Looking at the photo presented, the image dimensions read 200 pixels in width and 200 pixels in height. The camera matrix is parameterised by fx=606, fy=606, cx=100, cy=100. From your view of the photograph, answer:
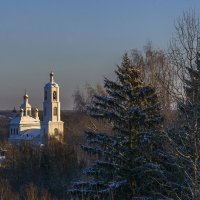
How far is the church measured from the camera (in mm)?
78500

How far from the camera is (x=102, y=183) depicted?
16.6 m

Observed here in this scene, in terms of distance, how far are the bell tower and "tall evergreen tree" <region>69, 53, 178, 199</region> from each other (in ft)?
198

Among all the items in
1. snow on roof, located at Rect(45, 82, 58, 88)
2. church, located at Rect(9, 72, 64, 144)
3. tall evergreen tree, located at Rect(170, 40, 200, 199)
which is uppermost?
snow on roof, located at Rect(45, 82, 58, 88)

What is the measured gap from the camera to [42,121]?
8250 centimetres

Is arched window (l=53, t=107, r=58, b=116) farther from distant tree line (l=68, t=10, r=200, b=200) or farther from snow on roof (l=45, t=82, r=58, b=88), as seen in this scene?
distant tree line (l=68, t=10, r=200, b=200)

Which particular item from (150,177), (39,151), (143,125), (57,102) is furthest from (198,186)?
(57,102)

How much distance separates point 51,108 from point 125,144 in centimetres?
6321

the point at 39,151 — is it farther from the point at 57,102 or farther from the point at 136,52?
the point at 57,102

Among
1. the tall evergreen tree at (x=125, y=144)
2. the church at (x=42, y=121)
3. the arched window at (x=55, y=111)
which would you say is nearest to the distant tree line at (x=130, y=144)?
the tall evergreen tree at (x=125, y=144)

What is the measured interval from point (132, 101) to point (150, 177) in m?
2.36

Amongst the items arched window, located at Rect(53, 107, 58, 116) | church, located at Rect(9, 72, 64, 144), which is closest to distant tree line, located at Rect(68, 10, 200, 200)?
church, located at Rect(9, 72, 64, 144)

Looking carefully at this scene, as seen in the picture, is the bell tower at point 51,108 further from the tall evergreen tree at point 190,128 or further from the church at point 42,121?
the tall evergreen tree at point 190,128

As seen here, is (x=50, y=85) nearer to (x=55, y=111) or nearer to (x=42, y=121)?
(x=55, y=111)

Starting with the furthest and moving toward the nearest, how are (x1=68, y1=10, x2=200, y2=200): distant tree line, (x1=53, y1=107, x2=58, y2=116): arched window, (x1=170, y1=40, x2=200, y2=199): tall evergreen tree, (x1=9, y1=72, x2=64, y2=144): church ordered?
(x1=53, y1=107, x2=58, y2=116): arched window < (x1=9, y1=72, x2=64, y2=144): church < (x1=68, y1=10, x2=200, y2=200): distant tree line < (x1=170, y1=40, x2=200, y2=199): tall evergreen tree
